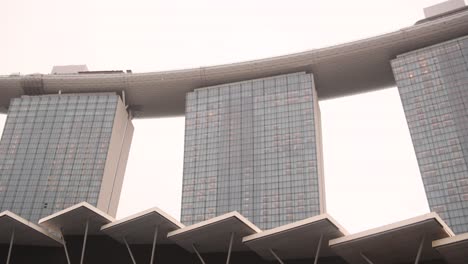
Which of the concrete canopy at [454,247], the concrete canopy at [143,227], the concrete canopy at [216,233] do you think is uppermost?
the concrete canopy at [143,227]

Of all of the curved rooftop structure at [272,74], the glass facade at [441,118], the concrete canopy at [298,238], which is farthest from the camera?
the curved rooftop structure at [272,74]

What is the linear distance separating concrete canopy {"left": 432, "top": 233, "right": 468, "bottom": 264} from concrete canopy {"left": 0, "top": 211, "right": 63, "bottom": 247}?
28607mm

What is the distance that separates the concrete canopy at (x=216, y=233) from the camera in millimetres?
33844

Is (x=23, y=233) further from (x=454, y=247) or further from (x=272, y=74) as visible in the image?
(x=272, y=74)

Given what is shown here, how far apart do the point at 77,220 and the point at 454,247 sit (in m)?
26.3

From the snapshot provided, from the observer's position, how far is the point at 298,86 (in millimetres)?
136125

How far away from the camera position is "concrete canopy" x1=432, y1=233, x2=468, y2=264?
2817cm

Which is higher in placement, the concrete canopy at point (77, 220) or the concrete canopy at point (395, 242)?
the concrete canopy at point (77, 220)

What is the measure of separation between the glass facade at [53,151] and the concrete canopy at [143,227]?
9641 cm

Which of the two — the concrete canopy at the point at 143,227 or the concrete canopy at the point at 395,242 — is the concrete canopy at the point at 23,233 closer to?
the concrete canopy at the point at 143,227

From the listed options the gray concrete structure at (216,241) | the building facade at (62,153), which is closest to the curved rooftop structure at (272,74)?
the building facade at (62,153)

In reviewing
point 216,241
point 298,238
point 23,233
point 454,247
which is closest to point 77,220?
point 23,233

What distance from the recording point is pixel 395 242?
3086 centimetres

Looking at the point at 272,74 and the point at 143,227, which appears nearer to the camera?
the point at 143,227
